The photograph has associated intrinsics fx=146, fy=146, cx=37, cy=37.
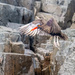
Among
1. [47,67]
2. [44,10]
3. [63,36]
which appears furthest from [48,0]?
[63,36]

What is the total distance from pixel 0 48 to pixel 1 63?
0.75m

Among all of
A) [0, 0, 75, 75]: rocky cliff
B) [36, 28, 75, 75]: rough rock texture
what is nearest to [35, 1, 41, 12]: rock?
[0, 0, 75, 75]: rocky cliff

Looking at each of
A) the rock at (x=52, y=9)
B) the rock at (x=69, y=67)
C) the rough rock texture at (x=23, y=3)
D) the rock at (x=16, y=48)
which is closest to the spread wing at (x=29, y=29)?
the rock at (x=69, y=67)

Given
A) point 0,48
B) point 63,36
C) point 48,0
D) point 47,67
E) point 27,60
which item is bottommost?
point 47,67

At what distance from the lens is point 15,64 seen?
12.8 feet

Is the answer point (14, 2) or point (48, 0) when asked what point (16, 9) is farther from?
point (48, 0)

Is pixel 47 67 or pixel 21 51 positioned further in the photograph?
pixel 47 67

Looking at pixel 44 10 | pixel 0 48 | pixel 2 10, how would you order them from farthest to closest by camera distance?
pixel 44 10 → pixel 2 10 → pixel 0 48

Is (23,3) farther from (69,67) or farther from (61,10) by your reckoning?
(69,67)

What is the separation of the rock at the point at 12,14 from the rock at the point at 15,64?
474 centimetres

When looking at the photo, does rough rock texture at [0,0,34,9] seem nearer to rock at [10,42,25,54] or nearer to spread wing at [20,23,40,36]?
rock at [10,42,25,54]

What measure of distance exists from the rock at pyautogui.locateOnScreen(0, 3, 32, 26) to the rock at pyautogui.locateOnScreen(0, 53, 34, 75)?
15.6 feet

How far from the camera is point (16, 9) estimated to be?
29.4ft

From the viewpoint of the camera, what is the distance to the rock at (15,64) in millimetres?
3574
